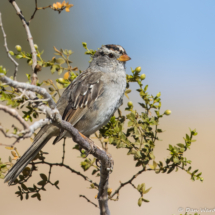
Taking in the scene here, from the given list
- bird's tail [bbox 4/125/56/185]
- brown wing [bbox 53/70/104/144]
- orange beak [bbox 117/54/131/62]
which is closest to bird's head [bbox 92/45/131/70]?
orange beak [bbox 117/54/131/62]

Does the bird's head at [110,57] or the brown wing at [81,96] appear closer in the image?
the brown wing at [81,96]

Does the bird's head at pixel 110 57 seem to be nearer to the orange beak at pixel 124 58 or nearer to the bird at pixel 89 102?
A: the orange beak at pixel 124 58

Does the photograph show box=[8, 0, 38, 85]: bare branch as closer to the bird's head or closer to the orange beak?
the bird's head

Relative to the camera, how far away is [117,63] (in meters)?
3.49

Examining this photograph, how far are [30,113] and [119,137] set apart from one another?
2.60 ft

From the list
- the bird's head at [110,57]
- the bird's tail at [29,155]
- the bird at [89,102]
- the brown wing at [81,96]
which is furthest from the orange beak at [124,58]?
the bird's tail at [29,155]

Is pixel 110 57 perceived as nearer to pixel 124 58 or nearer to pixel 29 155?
pixel 124 58

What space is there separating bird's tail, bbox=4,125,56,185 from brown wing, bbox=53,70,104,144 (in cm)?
22

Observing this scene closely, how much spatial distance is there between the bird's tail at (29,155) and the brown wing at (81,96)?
22 centimetres

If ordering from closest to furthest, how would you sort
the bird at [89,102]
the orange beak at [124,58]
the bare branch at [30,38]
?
the bare branch at [30,38], the bird at [89,102], the orange beak at [124,58]

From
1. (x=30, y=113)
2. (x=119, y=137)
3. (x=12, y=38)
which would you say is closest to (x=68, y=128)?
(x=119, y=137)

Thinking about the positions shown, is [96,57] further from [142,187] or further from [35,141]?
[142,187]

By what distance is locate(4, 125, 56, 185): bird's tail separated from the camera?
8.31 feet

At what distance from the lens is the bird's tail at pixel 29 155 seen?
2532 millimetres
